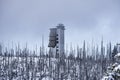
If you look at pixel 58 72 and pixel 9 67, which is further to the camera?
pixel 9 67

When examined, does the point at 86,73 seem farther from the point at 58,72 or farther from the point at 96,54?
the point at 96,54

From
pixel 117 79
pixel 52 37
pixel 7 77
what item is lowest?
pixel 7 77

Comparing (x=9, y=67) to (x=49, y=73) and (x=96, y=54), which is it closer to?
(x=49, y=73)

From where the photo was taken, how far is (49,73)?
302 feet

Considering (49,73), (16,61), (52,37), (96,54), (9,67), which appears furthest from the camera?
(96,54)

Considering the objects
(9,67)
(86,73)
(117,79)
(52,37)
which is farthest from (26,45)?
(117,79)

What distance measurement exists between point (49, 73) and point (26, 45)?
139 ft

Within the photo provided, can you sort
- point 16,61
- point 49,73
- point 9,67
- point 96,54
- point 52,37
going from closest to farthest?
point 52,37
point 49,73
point 9,67
point 16,61
point 96,54

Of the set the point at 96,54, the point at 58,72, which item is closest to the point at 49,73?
the point at 58,72

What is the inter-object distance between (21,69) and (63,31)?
42163 millimetres

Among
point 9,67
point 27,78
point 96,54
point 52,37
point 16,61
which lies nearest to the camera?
point 52,37

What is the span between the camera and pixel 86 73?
89625mm

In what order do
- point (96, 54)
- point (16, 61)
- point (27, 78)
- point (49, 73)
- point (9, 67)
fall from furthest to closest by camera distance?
1. point (96, 54)
2. point (16, 61)
3. point (9, 67)
4. point (49, 73)
5. point (27, 78)

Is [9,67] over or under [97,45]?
under
